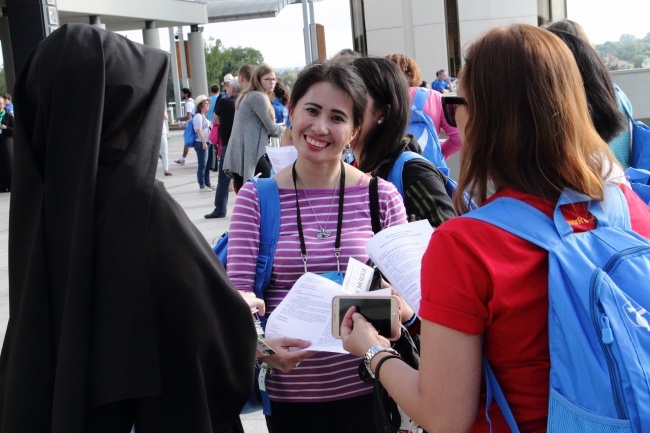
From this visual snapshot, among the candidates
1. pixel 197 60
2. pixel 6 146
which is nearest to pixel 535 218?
pixel 6 146

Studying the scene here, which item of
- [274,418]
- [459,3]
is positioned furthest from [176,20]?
[274,418]

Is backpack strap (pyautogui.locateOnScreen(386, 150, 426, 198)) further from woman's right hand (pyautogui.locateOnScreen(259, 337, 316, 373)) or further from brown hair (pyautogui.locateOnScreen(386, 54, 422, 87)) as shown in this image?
brown hair (pyautogui.locateOnScreen(386, 54, 422, 87))

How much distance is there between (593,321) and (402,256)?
0.83 m

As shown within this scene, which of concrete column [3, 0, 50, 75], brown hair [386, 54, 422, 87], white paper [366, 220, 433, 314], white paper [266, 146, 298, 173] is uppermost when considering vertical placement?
concrete column [3, 0, 50, 75]

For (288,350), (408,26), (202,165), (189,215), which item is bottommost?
(189,215)

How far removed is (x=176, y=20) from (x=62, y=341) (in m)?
37.7

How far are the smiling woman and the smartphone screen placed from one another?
428 millimetres

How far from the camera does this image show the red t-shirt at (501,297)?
159cm

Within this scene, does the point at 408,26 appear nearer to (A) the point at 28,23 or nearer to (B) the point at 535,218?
(A) the point at 28,23

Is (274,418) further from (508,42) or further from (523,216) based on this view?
(508,42)

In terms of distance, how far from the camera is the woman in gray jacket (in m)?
8.44

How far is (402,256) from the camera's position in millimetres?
2303

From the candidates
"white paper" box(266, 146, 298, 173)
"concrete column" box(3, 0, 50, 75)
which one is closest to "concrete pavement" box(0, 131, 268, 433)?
"white paper" box(266, 146, 298, 173)

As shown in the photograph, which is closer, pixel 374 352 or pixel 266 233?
pixel 374 352
